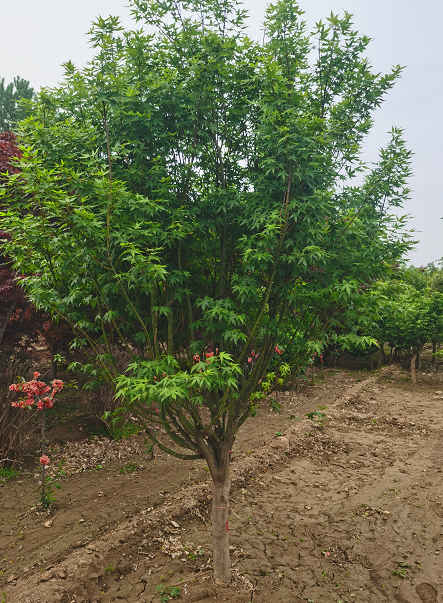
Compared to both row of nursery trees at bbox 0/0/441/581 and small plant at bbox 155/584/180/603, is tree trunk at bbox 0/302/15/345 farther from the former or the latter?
small plant at bbox 155/584/180/603

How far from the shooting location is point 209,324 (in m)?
3.42

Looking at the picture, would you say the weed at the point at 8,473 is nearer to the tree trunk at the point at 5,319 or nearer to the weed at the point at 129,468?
the weed at the point at 129,468

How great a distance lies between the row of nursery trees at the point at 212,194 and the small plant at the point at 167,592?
44 centimetres

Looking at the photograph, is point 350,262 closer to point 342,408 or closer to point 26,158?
point 26,158

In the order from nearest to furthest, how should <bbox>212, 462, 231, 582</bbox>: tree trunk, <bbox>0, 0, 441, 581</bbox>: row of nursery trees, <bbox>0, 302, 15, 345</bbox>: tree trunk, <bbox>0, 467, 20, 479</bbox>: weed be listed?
<bbox>0, 0, 441, 581</bbox>: row of nursery trees < <bbox>212, 462, 231, 582</bbox>: tree trunk < <bbox>0, 467, 20, 479</bbox>: weed < <bbox>0, 302, 15, 345</bbox>: tree trunk

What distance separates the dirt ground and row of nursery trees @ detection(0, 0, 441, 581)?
72cm

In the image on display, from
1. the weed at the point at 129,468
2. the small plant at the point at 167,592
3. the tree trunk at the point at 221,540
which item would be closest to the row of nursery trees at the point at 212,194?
the tree trunk at the point at 221,540

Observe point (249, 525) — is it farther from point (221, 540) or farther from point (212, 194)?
point (212, 194)

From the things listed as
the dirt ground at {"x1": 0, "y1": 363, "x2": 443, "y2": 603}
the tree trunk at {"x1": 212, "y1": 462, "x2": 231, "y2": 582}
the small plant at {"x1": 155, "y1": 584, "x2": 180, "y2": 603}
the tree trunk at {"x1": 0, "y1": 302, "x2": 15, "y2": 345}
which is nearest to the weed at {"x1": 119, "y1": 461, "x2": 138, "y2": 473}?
the dirt ground at {"x1": 0, "y1": 363, "x2": 443, "y2": 603}

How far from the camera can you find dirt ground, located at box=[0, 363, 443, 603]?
3.98 metres

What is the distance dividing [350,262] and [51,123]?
2.77m

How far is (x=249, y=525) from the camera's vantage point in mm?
5074

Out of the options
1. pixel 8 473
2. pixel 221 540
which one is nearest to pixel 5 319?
pixel 8 473

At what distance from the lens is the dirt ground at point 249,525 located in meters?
3.98
